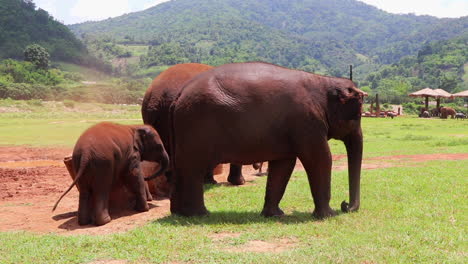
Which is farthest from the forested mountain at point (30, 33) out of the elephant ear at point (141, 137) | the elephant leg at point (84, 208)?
the elephant leg at point (84, 208)

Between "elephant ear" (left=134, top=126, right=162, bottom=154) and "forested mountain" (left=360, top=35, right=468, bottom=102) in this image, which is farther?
"forested mountain" (left=360, top=35, right=468, bottom=102)

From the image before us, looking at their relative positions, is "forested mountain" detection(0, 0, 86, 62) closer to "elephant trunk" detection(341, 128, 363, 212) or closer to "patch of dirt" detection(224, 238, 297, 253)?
"elephant trunk" detection(341, 128, 363, 212)

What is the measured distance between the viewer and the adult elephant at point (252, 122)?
693 centimetres

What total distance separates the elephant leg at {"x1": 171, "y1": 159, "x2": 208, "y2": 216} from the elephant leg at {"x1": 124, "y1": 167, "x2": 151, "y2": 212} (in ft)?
4.39

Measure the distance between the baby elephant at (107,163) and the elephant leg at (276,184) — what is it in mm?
2317

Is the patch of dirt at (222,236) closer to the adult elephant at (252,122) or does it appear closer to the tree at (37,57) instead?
the adult elephant at (252,122)

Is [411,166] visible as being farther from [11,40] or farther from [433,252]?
[11,40]

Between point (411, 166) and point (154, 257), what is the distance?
9.93m

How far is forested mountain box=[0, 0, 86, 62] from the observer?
124 meters

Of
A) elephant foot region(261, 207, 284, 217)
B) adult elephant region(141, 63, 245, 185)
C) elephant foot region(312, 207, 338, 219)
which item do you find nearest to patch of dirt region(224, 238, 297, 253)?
elephant foot region(312, 207, 338, 219)

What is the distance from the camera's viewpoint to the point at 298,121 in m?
6.96

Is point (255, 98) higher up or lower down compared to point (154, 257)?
higher up

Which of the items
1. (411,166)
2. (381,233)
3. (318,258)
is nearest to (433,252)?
(381,233)

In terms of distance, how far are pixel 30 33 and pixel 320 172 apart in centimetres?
14172
